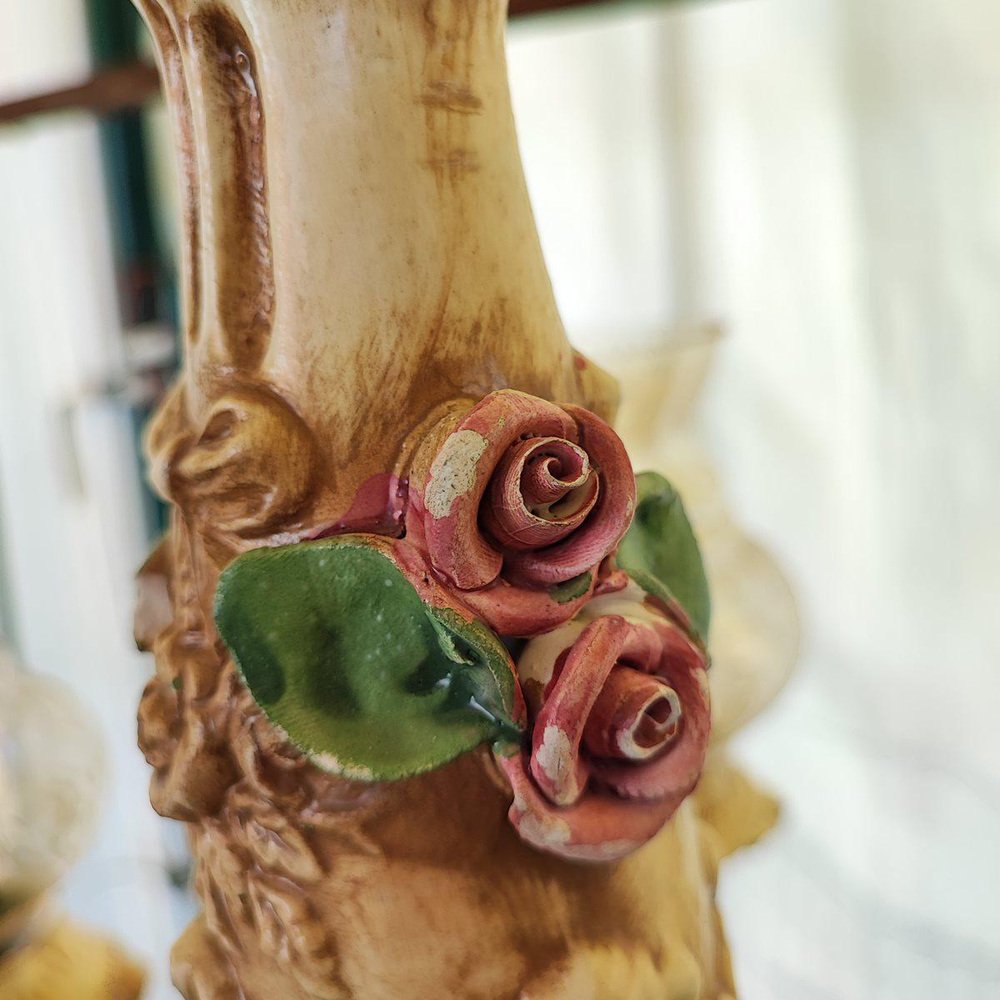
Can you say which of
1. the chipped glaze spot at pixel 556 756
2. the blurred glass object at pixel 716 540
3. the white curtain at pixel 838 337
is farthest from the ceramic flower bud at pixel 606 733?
the white curtain at pixel 838 337

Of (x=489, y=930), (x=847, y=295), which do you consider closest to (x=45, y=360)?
(x=847, y=295)

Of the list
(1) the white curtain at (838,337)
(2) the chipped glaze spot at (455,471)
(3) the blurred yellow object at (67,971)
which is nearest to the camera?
(2) the chipped glaze spot at (455,471)

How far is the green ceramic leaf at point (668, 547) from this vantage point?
34cm

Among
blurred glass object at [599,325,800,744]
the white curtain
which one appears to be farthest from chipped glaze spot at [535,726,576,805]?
the white curtain

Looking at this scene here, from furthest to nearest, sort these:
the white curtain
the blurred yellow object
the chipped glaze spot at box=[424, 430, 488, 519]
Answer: the white curtain → the blurred yellow object → the chipped glaze spot at box=[424, 430, 488, 519]

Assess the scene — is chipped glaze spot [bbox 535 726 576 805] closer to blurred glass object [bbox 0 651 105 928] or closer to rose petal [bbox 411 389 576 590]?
rose petal [bbox 411 389 576 590]

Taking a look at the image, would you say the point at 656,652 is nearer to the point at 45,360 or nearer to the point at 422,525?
the point at 422,525

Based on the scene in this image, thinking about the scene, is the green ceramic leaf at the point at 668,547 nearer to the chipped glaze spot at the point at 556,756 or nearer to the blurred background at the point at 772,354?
the chipped glaze spot at the point at 556,756

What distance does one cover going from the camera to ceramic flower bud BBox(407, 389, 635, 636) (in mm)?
260

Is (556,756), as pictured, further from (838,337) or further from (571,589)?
(838,337)

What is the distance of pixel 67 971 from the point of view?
18.9 inches

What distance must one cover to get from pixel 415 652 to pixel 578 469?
6cm

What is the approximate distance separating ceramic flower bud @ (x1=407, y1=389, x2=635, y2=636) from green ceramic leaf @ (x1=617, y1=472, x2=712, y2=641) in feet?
0.18

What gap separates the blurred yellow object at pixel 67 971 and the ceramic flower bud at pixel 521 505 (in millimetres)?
321
